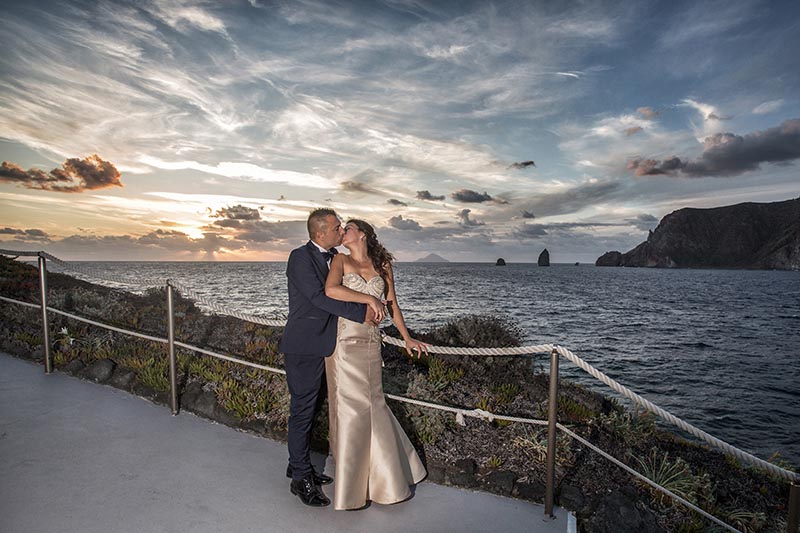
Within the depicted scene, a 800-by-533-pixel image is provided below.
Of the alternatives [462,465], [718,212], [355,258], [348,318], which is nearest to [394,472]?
[462,465]

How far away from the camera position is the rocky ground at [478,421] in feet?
13.4

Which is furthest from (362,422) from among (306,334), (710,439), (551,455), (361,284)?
(710,439)

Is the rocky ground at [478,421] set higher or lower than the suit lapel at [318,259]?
lower

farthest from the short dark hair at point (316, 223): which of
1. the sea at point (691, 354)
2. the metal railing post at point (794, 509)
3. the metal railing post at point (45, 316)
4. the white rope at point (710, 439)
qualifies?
the sea at point (691, 354)

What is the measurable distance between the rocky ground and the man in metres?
1.06

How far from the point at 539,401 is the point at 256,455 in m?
4.38

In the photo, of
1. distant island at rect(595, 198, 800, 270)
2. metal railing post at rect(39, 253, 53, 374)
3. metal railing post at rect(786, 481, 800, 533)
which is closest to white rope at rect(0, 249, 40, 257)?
metal railing post at rect(39, 253, 53, 374)

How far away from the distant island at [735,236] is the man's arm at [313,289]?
20633 cm

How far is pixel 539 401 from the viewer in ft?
23.0

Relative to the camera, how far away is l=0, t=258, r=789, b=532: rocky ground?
4.08 metres

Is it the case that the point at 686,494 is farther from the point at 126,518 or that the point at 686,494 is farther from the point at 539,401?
the point at 126,518

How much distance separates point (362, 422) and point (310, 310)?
2.94ft

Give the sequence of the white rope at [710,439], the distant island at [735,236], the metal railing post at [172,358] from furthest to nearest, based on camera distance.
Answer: the distant island at [735,236] < the metal railing post at [172,358] < the white rope at [710,439]

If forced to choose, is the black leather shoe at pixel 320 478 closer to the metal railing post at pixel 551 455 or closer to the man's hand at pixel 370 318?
the man's hand at pixel 370 318
